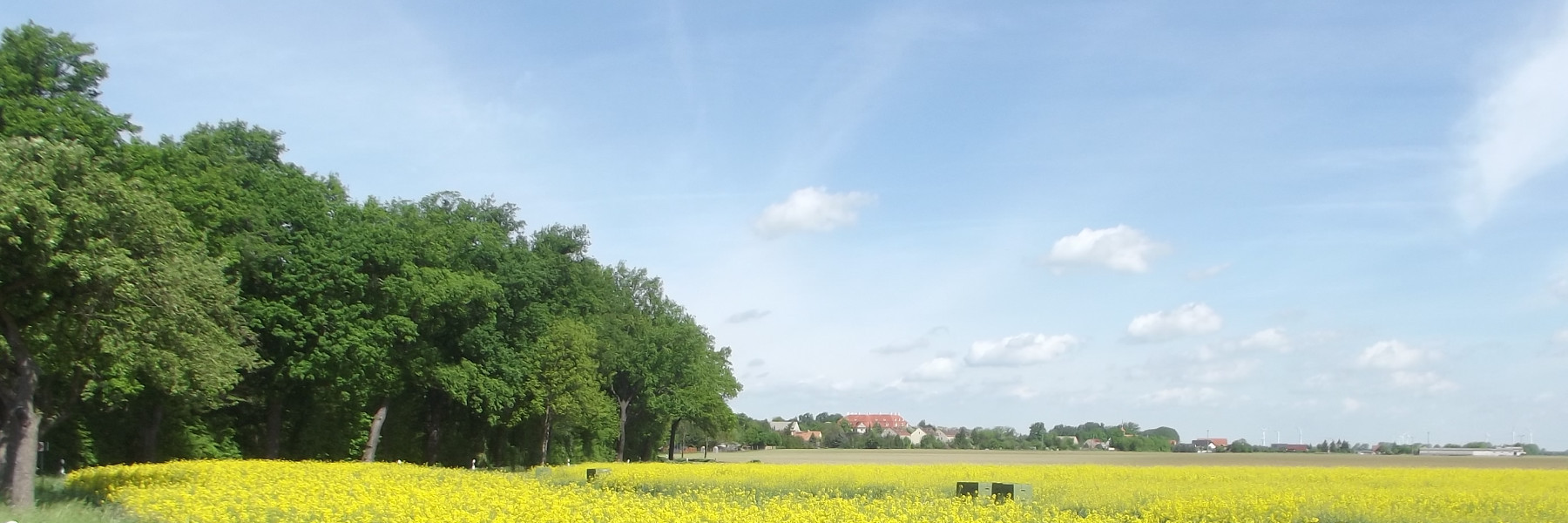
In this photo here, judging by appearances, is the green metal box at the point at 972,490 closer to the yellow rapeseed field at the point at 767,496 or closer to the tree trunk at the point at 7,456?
the yellow rapeseed field at the point at 767,496

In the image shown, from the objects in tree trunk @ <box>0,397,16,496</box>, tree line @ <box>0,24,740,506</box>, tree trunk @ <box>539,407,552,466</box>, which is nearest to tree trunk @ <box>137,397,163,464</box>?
tree line @ <box>0,24,740,506</box>

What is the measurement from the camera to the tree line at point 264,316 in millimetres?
20578

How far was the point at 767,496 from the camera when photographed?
2600 centimetres

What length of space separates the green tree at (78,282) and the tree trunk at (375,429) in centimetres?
2013

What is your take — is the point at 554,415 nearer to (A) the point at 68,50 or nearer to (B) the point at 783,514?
(A) the point at 68,50

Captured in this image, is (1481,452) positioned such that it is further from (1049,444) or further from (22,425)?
(22,425)

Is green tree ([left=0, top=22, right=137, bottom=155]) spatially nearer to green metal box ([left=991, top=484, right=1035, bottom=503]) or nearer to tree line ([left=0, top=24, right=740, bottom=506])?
tree line ([left=0, top=24, right=740, bottom=506])

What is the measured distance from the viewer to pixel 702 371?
Answer: 227 ft

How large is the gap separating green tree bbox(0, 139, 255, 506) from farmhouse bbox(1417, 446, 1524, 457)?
303 feet

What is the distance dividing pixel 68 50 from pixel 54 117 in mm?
3736

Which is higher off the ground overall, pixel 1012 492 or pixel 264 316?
pixel 264 316

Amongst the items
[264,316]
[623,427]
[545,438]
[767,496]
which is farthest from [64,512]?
[623,427]

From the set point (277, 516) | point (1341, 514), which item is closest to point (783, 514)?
point (277, 516)

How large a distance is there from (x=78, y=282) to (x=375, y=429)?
80.1 ft
